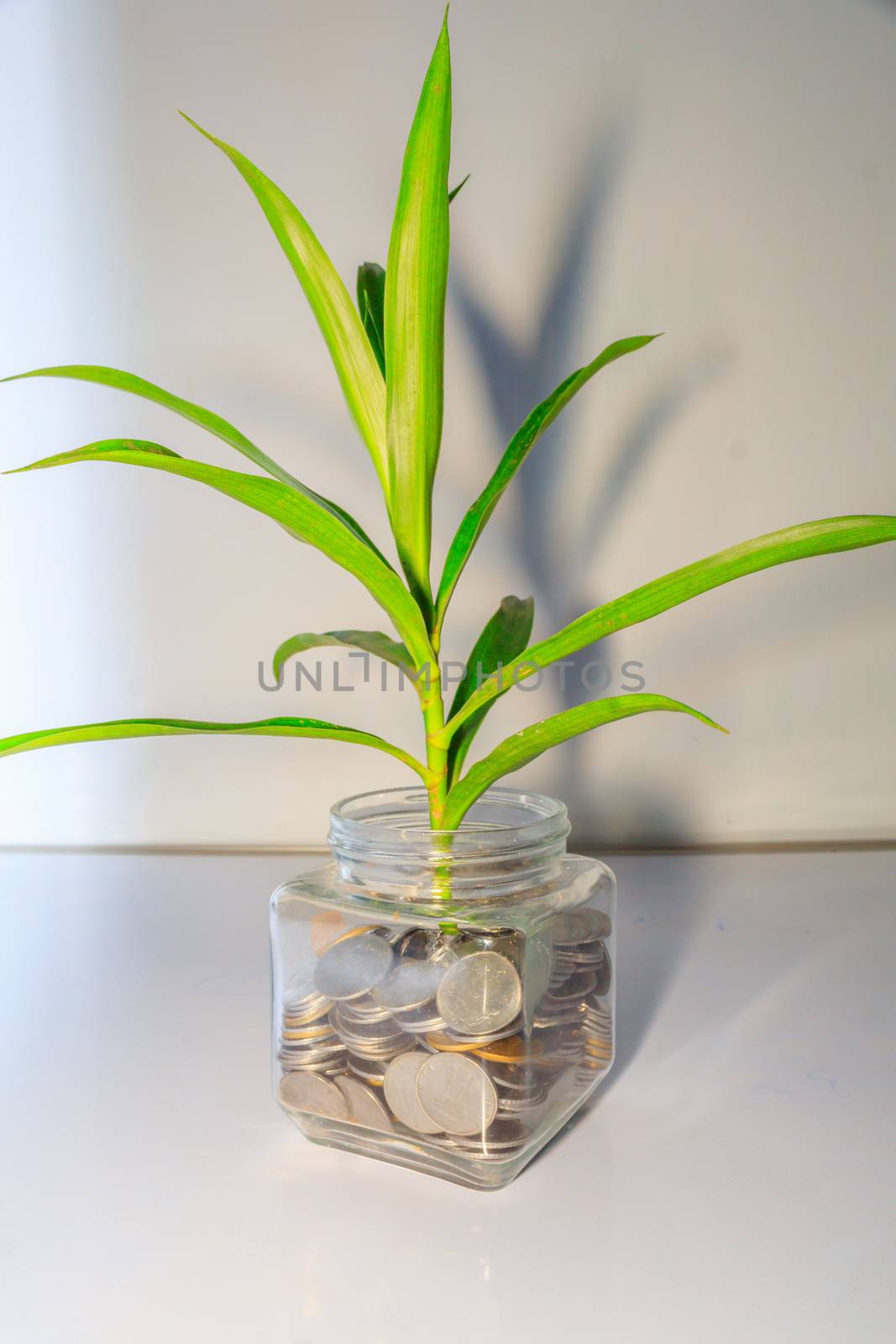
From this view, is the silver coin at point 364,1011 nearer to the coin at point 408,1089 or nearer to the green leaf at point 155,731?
the coin at point 408,1089

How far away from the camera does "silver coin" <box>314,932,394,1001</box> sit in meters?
0.48

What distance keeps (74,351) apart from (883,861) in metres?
1.01

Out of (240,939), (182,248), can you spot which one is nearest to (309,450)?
(182,248)

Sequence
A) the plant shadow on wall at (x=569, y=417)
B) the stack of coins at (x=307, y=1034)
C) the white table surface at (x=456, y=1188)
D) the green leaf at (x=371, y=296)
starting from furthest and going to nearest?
1. the plant shadow on wall at (x=569, y=417)
2. the green leaf at (x=371, y=296)
3. the stack of coins at (x=307, y=1034)
4. the white table surface at (x=456, y=1188)

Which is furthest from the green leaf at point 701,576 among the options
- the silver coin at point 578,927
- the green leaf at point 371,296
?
the green leaf at point 371,296

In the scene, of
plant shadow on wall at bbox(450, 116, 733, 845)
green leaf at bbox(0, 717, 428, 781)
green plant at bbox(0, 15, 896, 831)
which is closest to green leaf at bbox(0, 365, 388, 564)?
green plant at bbox(0, 15, 896, 831)

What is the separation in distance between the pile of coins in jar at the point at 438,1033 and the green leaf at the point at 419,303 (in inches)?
8.6

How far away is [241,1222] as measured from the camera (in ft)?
1.50

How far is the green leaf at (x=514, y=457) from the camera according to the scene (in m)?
0.54

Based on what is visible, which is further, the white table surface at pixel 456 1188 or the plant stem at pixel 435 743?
the plant stem at pixel 435 743

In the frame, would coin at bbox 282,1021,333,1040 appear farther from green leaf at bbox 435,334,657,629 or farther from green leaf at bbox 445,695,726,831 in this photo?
green leaf at bbox 435,334,657,629

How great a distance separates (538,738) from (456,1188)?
0.22m

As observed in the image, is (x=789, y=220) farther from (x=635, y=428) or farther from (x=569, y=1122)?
(x=569, y=1122)

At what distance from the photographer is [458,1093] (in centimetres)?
46
